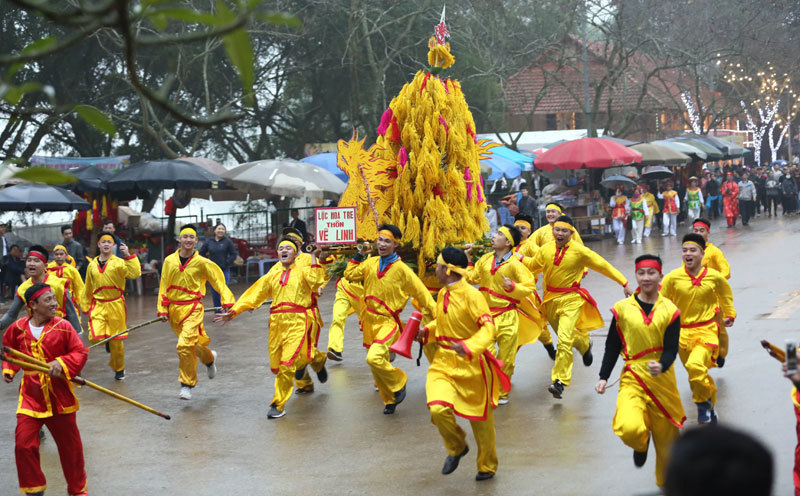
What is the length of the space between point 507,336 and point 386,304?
1192 millimetres

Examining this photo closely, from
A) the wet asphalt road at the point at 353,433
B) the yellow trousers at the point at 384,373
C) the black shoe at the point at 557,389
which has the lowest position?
the wet asphalt road at the point at 353,433

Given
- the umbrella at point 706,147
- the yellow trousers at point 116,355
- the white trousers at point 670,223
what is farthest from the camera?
the umbrella at point 706,147

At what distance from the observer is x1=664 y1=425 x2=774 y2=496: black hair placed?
200 cm

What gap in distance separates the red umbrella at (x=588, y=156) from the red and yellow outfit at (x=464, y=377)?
18.7 m

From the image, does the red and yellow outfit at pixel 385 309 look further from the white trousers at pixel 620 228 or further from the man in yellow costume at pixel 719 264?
the white trousers at pixel 620 228

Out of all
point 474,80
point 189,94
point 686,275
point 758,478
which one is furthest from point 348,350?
point 474,80

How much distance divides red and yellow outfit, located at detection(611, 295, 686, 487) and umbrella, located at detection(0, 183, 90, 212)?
13.8 metres

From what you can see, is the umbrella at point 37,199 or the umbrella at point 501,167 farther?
the umbrella at point 501,167

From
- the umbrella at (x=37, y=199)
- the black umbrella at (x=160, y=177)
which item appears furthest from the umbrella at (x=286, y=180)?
the umbrella at (x=37, y=199)

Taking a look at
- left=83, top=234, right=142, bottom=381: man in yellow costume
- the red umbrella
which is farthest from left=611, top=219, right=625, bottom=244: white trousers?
left=83, top=234, right=142, bottom=381: man in yellow costume

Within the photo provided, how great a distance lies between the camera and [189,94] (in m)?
28.0

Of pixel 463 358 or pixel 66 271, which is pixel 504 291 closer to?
pixel 463 358

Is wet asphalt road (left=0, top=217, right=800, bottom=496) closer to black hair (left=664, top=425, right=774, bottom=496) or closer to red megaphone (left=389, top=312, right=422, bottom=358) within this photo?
red megaphone (left=389, top=312, right=422, bottom=358)

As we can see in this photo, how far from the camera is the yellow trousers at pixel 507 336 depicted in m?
9.52
